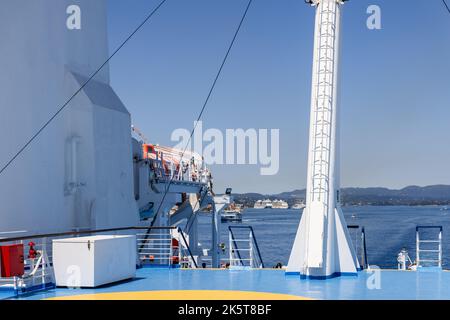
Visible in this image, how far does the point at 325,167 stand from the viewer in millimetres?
10562

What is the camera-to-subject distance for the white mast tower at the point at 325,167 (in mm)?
10414

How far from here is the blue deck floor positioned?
348 inches

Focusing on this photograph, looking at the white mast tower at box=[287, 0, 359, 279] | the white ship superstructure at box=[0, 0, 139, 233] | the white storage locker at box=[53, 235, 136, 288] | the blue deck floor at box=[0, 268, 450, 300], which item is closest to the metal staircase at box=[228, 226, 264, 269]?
the blue deck floor at box=[0, 268, 450, 300]

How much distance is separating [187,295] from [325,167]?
332cm

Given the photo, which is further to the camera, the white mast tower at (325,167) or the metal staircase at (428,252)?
the metal staircase at (428,252)

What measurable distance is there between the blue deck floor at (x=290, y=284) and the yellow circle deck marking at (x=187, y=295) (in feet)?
0.98

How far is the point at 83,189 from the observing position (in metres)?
12.8

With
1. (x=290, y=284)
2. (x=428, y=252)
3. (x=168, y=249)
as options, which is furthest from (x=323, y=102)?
(x=428, y=252)

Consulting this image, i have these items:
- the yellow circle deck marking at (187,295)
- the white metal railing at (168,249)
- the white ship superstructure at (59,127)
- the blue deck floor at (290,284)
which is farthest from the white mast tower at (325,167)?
the white ship superstructure at (59,127)

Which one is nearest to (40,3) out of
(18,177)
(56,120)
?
(56,120)

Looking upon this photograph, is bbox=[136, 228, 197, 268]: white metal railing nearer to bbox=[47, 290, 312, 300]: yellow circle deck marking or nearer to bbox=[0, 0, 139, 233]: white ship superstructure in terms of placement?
bbox=[0, 0, 139, 233]: white ship superstructure

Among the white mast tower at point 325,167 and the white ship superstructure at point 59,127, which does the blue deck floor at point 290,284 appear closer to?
the white mast tower at point 325,167

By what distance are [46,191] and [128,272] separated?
2435mm
